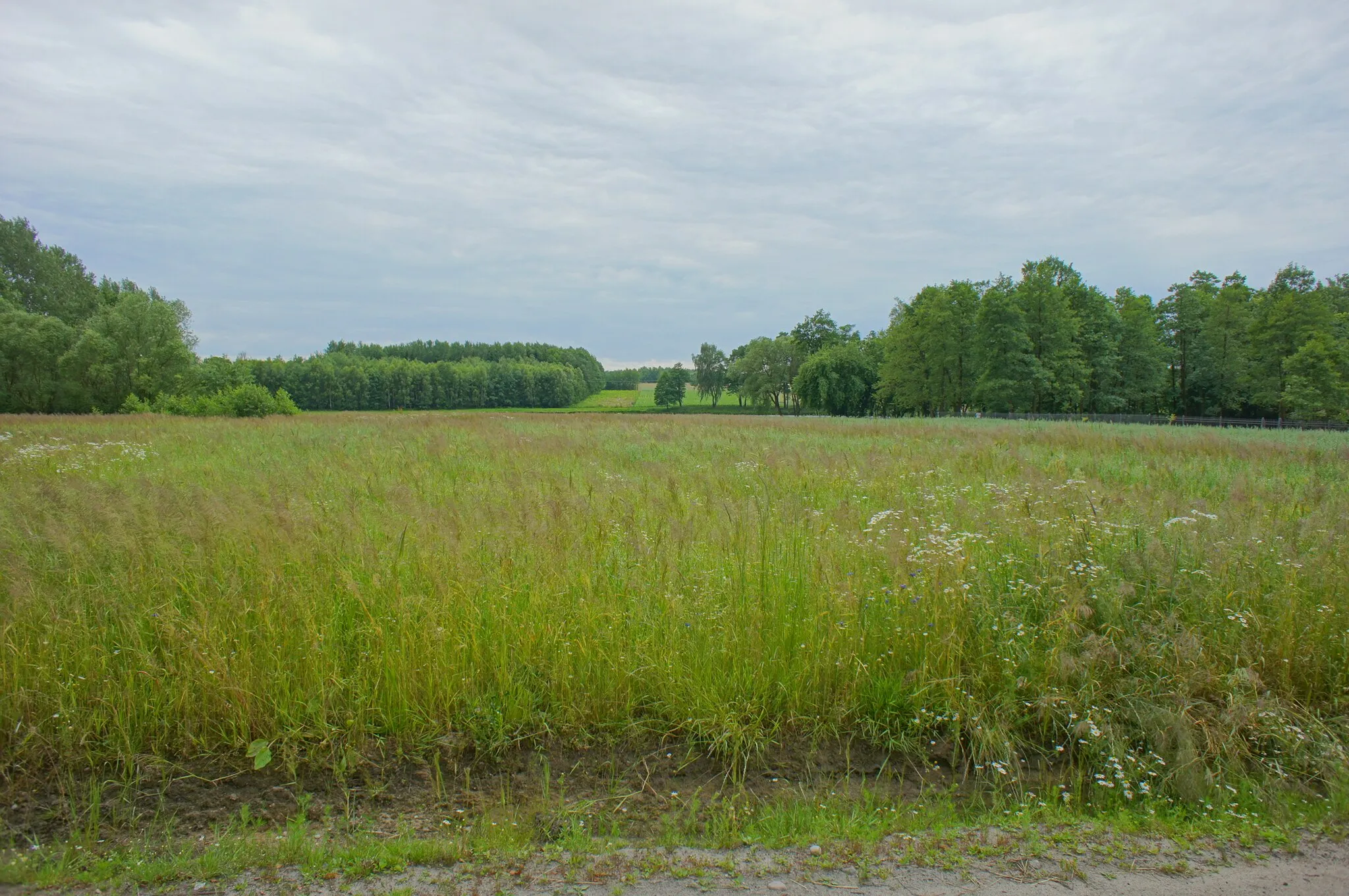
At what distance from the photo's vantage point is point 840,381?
77750 millimetres

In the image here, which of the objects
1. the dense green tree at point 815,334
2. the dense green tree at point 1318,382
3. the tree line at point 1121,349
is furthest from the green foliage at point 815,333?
the dense green tree at point 1318,382

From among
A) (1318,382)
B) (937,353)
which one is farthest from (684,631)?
(1318,382)

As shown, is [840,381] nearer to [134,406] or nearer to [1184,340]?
[1184,340]

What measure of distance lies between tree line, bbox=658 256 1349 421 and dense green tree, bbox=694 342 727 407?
68.0 metres

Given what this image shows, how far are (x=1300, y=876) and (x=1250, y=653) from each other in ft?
6.46

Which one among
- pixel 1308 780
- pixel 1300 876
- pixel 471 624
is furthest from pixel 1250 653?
pixel 471 624

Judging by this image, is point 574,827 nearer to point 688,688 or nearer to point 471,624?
point 688,688

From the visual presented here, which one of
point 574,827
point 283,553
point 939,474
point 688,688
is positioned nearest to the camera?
point 574,827

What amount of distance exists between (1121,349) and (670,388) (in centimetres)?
8700

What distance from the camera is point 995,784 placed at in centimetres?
325

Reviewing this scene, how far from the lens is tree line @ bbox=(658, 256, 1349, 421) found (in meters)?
51.1

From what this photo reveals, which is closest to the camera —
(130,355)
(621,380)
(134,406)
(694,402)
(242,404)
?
(242,404)

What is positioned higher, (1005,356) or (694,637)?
(1005,356)

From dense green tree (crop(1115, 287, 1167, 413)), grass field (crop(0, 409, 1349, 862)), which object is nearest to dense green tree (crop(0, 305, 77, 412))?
grass field (crop(0, 409, 1349, 862))
